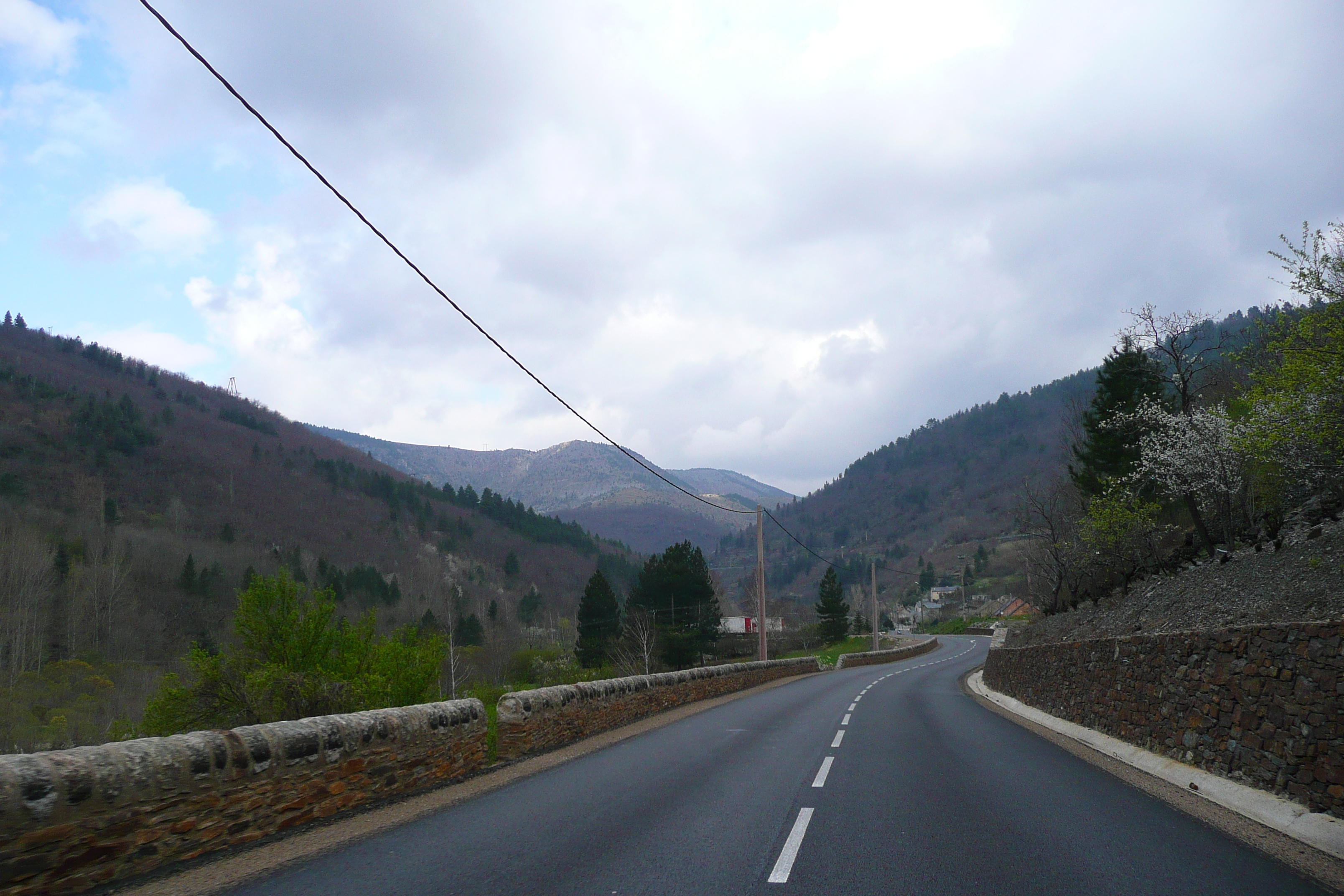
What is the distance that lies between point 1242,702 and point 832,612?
81.8 metres

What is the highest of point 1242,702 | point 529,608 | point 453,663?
point 1242,702

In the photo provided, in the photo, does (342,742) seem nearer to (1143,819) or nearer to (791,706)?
(1143,819)

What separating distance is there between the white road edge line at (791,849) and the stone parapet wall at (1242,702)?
4.23 metres

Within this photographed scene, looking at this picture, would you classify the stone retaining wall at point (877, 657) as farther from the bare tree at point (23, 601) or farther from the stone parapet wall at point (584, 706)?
the bare tree at point (23, 601)

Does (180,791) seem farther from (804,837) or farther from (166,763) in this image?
(804,837)

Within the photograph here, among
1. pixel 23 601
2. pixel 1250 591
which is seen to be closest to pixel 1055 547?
pixel 1250 591

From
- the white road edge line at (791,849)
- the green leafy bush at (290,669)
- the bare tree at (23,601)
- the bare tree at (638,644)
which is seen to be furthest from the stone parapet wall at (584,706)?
the bare tree at (23,601)

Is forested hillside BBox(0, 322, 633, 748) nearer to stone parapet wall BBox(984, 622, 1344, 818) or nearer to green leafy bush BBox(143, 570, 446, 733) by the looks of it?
green leafy bush BBox(143, 570, 446, 733)

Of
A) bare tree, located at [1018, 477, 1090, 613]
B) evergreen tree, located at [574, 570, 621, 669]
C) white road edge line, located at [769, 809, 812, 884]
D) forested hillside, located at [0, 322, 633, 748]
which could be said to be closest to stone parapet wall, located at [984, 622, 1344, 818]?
white road edge line, located at [769, 809, 812, 884]

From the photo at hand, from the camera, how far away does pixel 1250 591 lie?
14102mm

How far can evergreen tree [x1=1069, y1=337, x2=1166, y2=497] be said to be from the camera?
25953 mm

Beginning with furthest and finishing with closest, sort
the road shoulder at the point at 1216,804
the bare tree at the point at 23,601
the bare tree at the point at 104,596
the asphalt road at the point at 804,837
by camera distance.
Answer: the bare tree at the point at 104,596
the bare tree at the point at 23,601
the road shoulder at the point at 1216,804
the asphalt road at the point at 804,837

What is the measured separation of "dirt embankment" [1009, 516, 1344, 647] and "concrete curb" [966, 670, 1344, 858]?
6.04 feet

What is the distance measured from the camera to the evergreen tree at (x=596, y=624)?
→ 227 feet
